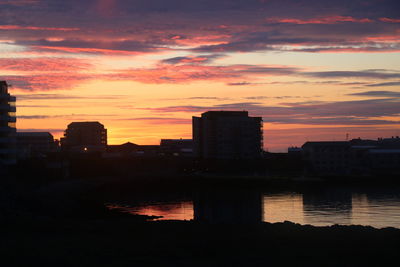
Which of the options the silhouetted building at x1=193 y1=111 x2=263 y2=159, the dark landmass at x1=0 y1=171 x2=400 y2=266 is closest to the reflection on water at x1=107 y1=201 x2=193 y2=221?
the dark landmass at x1=0 y1=171 x2=400 y2=266

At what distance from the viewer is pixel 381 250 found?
102 feet

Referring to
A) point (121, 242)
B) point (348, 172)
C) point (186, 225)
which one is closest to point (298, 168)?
point (348, 172)

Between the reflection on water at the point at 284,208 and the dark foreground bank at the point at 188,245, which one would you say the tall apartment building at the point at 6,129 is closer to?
the reflection on water at the point at 284,208

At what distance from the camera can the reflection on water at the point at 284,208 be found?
57094mm

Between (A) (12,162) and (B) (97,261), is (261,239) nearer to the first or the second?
(B) (97,261)

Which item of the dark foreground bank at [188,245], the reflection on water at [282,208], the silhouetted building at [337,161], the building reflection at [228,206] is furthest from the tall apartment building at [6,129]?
the silhouetted building at [337,161]

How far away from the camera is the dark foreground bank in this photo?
27109mm

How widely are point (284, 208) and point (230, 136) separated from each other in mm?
77630

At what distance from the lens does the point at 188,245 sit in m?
31.7

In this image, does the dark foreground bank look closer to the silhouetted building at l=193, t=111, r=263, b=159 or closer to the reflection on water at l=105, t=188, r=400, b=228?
the reflection on water at l=105, t=188, r=400, b=228

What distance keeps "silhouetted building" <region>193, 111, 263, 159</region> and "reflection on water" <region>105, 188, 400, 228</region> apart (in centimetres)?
5497

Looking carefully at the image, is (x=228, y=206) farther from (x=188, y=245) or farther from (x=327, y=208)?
(x=188, y=245)

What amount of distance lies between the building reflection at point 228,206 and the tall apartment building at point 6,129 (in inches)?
1173

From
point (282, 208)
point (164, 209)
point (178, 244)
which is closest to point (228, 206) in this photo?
point (282, 208)
